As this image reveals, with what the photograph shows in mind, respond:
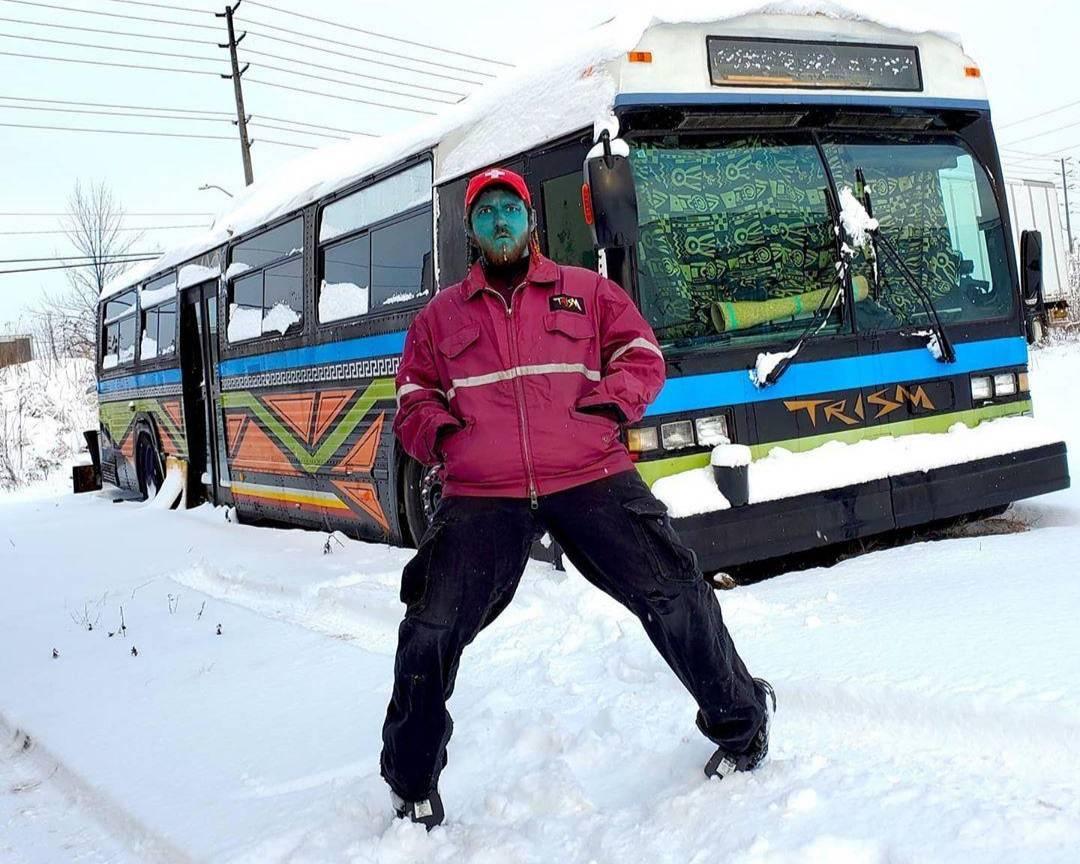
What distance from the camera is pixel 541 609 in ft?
15.7

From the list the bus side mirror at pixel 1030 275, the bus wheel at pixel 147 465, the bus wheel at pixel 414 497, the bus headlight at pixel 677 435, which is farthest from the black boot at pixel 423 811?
the bus wheel at pixel 147 465

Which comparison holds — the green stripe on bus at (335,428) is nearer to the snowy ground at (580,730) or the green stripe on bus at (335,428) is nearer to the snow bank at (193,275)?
the snow bank at (193,275)

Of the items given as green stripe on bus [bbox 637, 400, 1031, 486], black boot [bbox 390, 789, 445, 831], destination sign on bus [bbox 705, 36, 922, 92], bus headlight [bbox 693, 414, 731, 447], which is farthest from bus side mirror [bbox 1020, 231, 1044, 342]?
black boot [bbox 390, 789, 445, 831]

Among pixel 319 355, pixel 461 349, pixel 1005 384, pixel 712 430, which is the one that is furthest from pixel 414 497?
pixel 461 349

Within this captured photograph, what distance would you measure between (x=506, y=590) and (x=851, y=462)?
9.58 feet

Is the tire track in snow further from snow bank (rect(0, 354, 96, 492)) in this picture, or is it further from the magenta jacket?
snow bank (rect(0, 354, 96, 492))

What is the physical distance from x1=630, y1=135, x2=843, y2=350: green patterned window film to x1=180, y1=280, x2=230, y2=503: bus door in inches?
235

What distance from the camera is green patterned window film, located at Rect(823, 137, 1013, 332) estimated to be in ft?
17.6

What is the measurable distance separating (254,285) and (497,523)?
6637mm

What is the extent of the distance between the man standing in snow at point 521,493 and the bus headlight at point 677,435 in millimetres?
2113

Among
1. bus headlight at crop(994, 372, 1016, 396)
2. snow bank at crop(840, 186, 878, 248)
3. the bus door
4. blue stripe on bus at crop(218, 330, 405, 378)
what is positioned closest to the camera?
snow bank at crop(840, 186, 878, 248)

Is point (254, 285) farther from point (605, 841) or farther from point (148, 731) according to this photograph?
point (605, 841)

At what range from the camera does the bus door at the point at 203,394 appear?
388 inches

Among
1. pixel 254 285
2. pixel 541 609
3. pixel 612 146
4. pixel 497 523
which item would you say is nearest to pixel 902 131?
pixel 612 146
